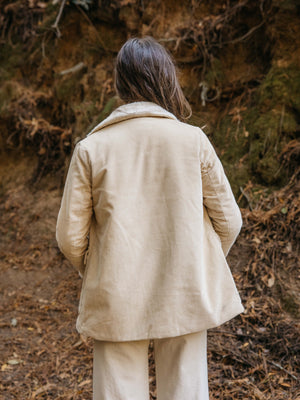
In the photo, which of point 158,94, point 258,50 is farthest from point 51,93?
point 158,94

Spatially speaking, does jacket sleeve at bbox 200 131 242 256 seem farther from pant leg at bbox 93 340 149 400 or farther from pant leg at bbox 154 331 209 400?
pant leg at bbox 93 340 149 400

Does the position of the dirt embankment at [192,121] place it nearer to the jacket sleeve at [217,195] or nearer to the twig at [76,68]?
the twig at [76,68]

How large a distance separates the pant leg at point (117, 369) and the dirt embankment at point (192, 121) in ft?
3.76

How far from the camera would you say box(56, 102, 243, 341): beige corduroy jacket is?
199 cm

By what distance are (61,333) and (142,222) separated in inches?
99.3

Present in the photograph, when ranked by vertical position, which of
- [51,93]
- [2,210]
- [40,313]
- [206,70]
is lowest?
[40,313]

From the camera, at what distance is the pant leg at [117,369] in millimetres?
2086

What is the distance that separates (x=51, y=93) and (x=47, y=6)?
124 cm

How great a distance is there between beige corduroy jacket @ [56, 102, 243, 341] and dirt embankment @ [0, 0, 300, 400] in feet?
4.54

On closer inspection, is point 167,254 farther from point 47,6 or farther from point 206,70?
point 47,6

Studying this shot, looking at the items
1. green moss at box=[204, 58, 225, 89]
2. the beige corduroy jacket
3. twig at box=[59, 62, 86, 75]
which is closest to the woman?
the beige corduroy jacket

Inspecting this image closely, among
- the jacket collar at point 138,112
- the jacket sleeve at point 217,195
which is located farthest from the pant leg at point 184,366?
the jacket collar at point 138,112

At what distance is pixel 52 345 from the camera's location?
12.8ft

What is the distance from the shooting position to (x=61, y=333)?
407 centimetres
